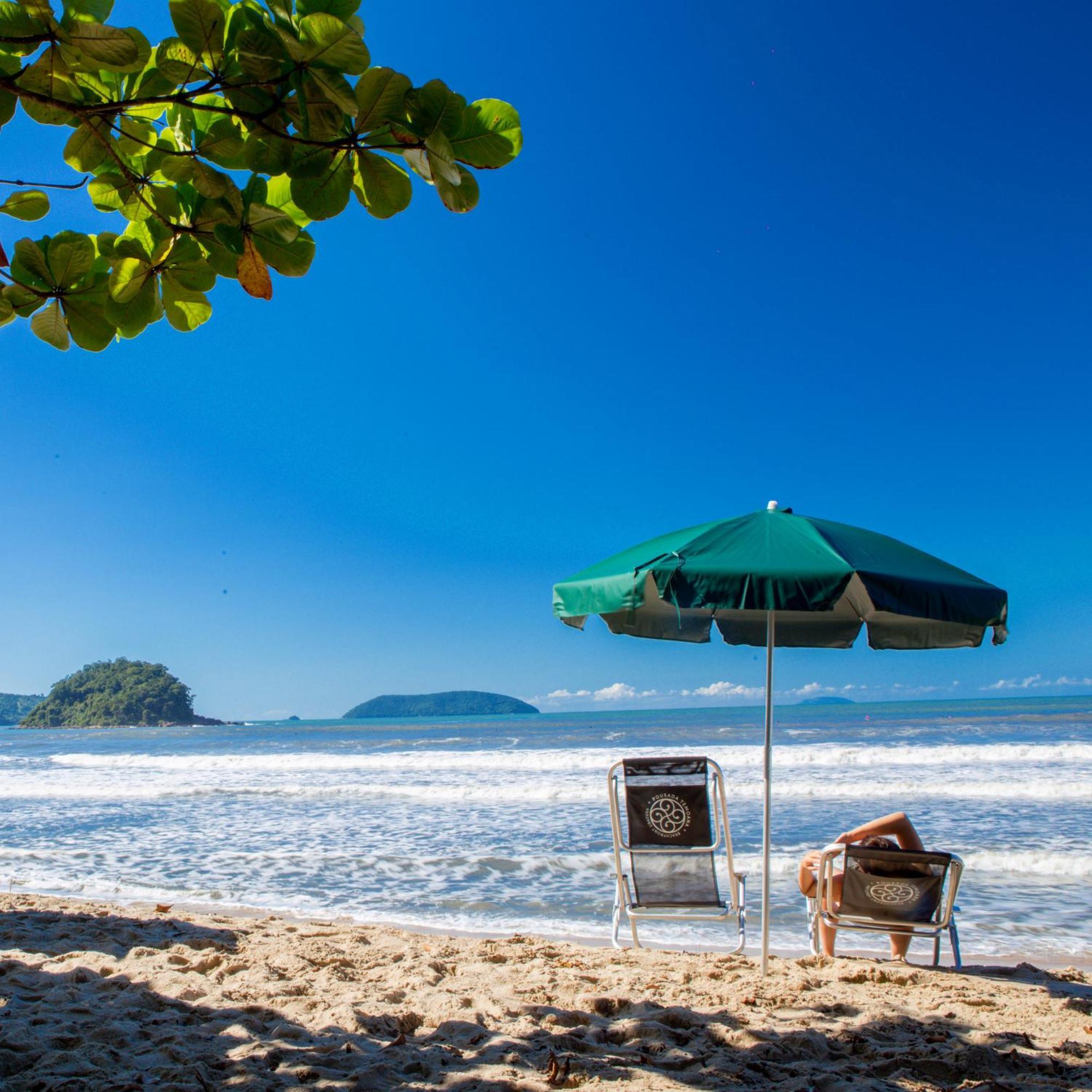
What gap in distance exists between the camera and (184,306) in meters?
1.81

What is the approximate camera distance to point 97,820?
1073 centimetres

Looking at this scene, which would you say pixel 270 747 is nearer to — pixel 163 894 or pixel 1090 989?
pixel 163 894

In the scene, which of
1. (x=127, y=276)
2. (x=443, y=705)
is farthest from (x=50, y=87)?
(x=443, y=705)

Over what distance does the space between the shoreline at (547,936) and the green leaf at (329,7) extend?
4.69 metres

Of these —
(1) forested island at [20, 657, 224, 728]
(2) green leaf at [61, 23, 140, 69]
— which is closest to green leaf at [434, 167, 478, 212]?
(2) green leaf at [61, 23, 140, 69]

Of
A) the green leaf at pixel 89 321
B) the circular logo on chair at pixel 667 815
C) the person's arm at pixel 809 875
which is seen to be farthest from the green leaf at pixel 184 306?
the person's arm at pixel 809 875

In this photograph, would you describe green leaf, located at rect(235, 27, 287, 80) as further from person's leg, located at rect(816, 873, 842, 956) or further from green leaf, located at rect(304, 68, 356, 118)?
person's leg, located at rect(816, 873, 842, 956)

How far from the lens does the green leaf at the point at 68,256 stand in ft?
5.26

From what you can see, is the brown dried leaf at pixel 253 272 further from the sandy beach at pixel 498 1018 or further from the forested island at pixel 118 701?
the forested island at pixel 118 701

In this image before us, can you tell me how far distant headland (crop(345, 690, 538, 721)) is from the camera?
349ft

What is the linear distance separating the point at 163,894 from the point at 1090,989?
20.4 ft

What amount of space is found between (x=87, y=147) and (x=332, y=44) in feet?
2.21

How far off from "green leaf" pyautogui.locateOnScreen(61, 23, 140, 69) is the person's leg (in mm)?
4374

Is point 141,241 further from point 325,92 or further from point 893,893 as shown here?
point 893,893
